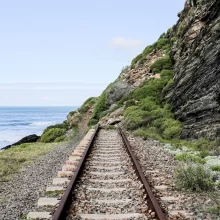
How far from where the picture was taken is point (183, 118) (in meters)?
15.9

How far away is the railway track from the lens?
5.24 m

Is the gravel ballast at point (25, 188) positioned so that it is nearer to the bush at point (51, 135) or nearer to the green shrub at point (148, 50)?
the bush at point (51, 135)

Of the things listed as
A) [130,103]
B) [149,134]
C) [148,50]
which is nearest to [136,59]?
[148,50]

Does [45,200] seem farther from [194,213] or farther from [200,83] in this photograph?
[200,83]

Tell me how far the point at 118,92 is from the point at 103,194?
22.6 m

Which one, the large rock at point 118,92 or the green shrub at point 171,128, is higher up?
the large rock at point 118,92

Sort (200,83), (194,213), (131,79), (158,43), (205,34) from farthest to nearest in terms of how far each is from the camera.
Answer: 1. (158,43)
2. (131,79)
3. (205,34)
4. (200,83)
5. (194,213)

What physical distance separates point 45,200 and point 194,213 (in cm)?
245

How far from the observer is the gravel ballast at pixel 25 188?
18.6 ft

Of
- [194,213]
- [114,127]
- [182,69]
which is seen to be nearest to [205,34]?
[182,69]

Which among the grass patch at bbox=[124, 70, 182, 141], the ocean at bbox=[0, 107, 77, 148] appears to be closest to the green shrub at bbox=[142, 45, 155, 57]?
the grass patch at bbox=[124, 70, 182, 141]

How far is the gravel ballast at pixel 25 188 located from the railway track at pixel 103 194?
31 cm

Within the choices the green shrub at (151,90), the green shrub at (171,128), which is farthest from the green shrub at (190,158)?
the green shrub at (151,90)

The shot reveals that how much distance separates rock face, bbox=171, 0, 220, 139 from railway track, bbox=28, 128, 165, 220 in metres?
4.72
